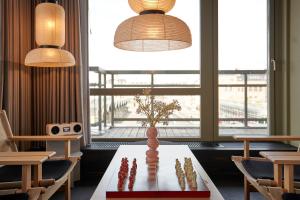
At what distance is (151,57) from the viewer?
392 centimetres

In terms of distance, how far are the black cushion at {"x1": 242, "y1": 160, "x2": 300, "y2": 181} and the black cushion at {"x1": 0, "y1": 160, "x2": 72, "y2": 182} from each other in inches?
54.5

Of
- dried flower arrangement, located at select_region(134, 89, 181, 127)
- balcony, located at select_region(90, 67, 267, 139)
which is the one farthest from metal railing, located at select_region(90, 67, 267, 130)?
dried flower arrangement, located at select_region(134, 89, 181, 127)

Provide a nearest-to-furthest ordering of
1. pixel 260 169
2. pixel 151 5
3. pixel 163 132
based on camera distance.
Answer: pixel 151 5, pixel 260 169, pixel 163 132

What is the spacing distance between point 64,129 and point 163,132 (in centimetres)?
141

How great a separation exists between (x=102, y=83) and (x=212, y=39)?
56.8 inches

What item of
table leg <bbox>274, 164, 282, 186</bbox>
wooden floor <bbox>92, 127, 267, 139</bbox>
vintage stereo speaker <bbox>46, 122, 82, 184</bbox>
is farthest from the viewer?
wooden floor <bbox>92, 127, 267, 139</bbox>

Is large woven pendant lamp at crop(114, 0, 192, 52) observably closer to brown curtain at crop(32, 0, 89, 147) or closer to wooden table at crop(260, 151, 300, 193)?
wooden table at crop(260, 151, 300, 193)

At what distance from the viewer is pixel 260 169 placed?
2324mm

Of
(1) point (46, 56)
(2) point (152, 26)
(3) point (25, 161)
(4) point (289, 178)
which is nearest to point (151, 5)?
(2) point (152, 26)

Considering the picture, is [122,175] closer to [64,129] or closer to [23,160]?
[23,160]

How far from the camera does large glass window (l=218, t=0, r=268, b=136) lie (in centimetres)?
381

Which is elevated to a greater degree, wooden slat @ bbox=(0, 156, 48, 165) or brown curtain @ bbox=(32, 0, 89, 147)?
brown curtain @ bbox=(32, 0, 89, 147)

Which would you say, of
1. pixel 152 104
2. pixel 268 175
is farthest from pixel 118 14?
pixel 268 175

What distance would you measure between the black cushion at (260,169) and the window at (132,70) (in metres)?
1.40
